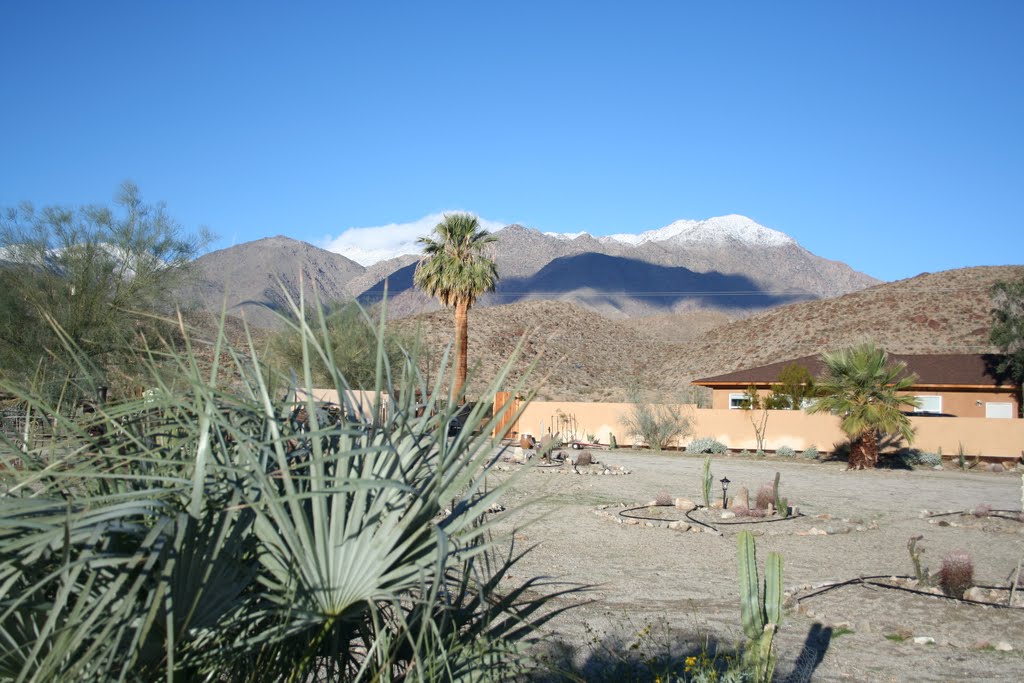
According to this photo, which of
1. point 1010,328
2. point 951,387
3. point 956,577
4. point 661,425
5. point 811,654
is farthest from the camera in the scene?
point 1010,328

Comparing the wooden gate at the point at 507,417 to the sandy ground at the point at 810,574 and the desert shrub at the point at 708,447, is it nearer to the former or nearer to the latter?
the sandy ground at the point at 810,574

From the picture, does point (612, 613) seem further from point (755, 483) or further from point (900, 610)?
point (755, 483)

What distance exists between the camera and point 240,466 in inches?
119

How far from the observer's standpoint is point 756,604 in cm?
682

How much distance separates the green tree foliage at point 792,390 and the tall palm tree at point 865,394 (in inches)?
310

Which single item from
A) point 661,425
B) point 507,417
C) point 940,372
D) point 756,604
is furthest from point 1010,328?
point 507,417

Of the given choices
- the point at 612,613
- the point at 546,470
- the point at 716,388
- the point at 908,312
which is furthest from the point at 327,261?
the point at 612,613

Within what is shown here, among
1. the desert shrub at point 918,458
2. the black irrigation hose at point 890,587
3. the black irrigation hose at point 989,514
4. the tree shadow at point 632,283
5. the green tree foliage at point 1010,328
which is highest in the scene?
the tree shadow at point 632,283

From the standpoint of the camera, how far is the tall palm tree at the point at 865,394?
26.1 m

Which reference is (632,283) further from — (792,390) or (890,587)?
(890,587)

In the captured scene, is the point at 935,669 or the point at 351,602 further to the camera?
the point at 935,669

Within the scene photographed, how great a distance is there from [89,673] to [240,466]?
756 millimetres

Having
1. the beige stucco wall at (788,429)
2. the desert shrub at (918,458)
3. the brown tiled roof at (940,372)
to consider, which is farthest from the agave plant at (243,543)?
the brown tiled roof at (940,372)

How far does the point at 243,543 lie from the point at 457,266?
100ft
